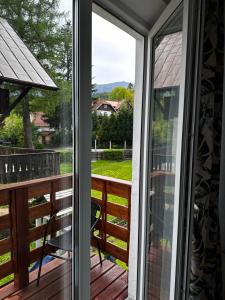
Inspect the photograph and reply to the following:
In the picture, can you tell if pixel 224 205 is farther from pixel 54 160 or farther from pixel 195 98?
pixel 54 160

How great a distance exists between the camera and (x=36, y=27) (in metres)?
0.74

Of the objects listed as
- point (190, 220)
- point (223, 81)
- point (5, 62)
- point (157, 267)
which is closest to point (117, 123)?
point (223, 81)

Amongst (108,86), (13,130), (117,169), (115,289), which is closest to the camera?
(13,130)

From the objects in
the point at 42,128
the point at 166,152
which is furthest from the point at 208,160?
the point at 42,128

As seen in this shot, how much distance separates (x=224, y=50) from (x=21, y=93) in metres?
1.02

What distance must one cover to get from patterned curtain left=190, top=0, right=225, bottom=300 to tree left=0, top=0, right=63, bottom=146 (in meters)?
0.69

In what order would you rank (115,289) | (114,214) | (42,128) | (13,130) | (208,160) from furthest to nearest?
(114,214) < (115,289) < (208,160) < (42,128) < (13,130)

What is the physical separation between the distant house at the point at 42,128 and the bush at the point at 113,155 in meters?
0.68

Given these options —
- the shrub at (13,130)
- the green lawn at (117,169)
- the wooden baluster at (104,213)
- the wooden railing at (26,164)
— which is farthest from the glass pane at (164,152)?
the wooden baluster at (104,213)

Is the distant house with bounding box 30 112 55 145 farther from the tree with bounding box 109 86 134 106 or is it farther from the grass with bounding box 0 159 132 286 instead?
the tree with bounding box 109 86 134 106

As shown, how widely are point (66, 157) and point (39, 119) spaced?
7.0 inches

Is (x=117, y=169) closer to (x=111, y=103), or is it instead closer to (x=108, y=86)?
(x=111, y=103)

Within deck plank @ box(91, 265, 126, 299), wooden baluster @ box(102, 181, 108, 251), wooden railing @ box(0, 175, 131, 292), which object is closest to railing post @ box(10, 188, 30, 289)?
wooden railing @ box(0, 175, 131, 292)

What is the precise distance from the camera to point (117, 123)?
1668 millimetres
